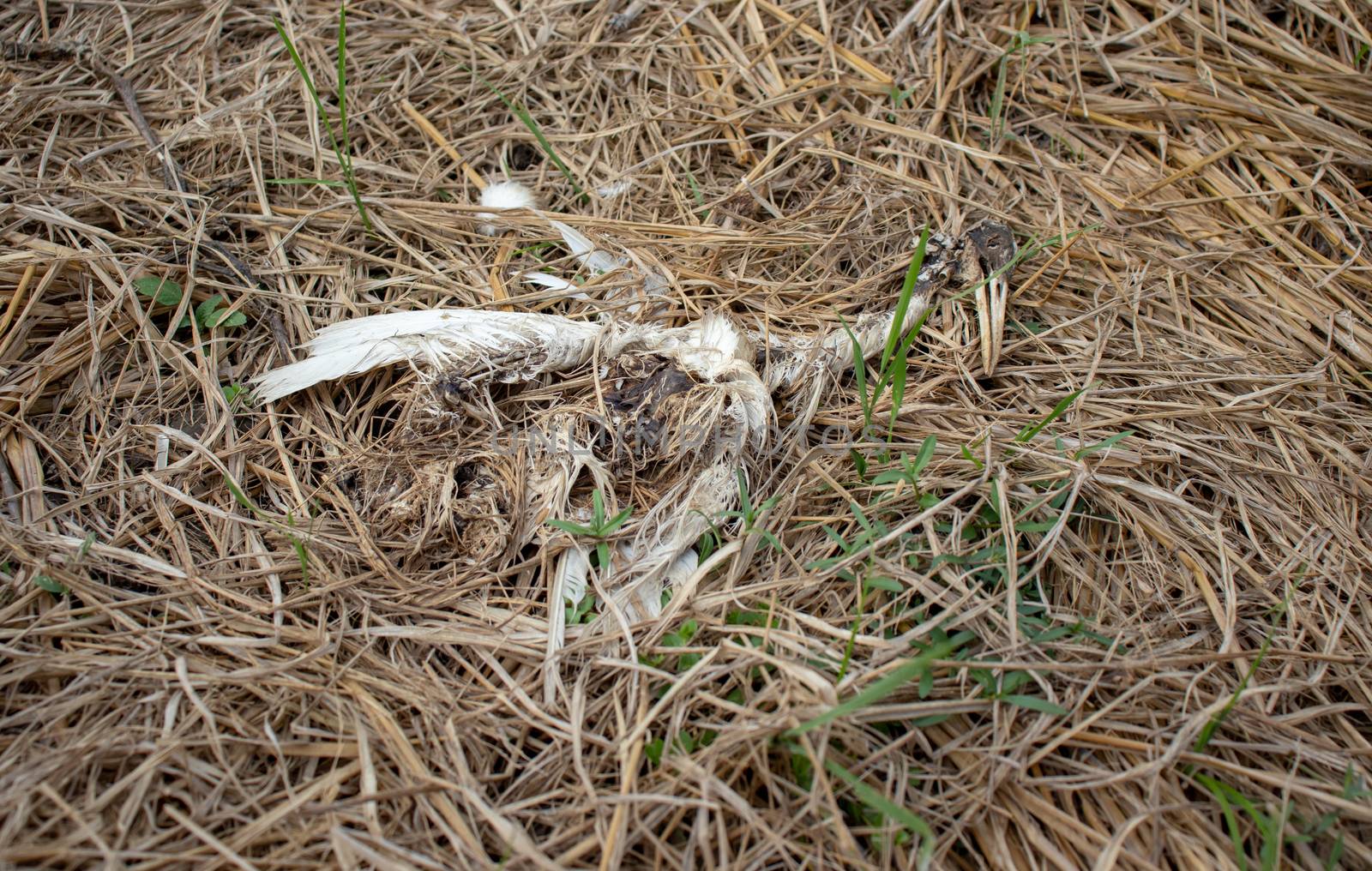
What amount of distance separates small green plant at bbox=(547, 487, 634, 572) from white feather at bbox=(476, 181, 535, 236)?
0.74 m

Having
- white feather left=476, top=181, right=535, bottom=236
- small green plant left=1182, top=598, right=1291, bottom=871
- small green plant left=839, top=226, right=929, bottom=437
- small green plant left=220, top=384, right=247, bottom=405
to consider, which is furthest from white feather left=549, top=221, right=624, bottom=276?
small green plant left=1182, top=598, right=1291, bottom=871

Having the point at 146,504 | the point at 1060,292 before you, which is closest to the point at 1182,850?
the point at 1060,292

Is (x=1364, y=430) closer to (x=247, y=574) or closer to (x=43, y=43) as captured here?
(x=247, y=574)

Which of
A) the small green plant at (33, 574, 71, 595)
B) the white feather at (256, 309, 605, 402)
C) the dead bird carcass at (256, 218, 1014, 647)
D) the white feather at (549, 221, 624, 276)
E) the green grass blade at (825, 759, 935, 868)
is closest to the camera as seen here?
the green grass blade at (825, 759, 935, 868)

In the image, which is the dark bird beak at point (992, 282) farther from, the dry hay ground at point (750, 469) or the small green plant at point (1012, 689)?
the small green plant at point (1012, 689)

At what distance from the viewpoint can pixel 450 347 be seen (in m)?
1.49

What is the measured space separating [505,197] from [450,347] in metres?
0.47

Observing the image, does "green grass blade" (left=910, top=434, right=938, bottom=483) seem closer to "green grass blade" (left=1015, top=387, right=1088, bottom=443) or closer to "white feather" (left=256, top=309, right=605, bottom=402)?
"green grass blade" (left=1015, top=387, right=1088, bottom=443)

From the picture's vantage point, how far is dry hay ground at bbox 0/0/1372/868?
1082 millimetres

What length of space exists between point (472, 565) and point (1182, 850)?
104 cm

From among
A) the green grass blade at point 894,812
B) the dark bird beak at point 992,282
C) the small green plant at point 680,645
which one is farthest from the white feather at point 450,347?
the green grass blade at point 894,812

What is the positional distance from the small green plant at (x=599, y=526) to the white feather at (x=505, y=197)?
0.74 meters

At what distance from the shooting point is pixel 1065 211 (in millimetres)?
1764

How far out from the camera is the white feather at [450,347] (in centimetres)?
148
